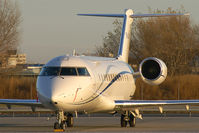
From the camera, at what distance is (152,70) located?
23.4 metres

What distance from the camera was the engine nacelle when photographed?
23094 mm

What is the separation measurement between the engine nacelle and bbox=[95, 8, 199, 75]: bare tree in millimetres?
35276

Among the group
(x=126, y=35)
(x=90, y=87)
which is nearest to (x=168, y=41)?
(x=126, y=35)

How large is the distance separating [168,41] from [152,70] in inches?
1439

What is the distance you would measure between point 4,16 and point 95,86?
33651 millimetres

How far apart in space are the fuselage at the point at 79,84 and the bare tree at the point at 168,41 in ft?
116

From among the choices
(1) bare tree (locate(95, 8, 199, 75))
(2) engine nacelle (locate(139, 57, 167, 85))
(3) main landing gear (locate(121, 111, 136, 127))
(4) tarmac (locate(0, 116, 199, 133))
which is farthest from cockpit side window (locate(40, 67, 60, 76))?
(1) bare tree (locate(95, 8, 199, 75))

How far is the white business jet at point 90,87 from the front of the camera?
1881 centimetres

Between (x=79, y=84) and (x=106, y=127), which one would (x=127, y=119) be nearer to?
(x=106, y=127)

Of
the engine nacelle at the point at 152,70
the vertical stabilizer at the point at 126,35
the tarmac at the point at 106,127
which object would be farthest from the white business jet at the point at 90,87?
the vertical stabilizer at the point at 126,35

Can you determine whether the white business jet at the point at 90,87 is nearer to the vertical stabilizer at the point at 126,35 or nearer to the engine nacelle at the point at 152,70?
the engine nacelle at the point at 152,70

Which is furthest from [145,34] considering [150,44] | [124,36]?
[124,36]

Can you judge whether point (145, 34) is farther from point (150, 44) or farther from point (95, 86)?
point (95, 86)

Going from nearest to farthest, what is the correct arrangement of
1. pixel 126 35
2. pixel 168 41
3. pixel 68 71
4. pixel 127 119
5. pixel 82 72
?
pixel 68 71
pixel 82 72
pixel 127 119
pixel 126 35
pixel 168 41
